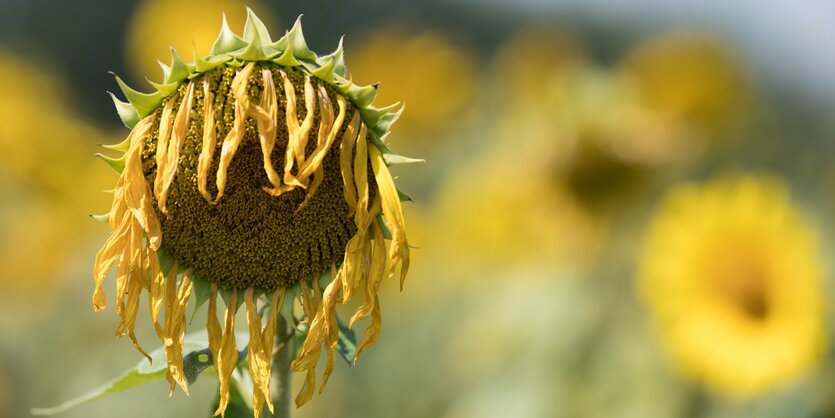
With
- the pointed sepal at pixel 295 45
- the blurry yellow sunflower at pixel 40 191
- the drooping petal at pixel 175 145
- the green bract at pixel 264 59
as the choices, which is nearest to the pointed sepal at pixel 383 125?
the green bract at pixel 264 59

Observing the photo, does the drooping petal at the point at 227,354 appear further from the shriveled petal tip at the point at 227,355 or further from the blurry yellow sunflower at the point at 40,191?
the blurry yellow sunflower at the point at 40,191

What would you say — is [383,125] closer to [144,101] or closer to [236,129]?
[236,129]

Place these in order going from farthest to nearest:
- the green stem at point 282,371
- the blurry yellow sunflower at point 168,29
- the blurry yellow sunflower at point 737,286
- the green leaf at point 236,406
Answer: the blurry yellow sunflower at point 168,29
the blurry yellow sunflower at point 737,286
the green leaf at point 236,406
the green stem at point 282,371

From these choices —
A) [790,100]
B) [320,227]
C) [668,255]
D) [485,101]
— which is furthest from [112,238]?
[790,100]

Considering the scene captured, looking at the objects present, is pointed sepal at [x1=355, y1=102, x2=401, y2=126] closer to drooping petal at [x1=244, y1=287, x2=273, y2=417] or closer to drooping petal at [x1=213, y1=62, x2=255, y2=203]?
drooping petal at [x1=213, y1=62, x2=255, y2=203]

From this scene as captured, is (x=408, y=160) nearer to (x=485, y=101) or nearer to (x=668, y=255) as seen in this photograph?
(x=668, y=255)

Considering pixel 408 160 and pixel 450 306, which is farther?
pixel 450 306
